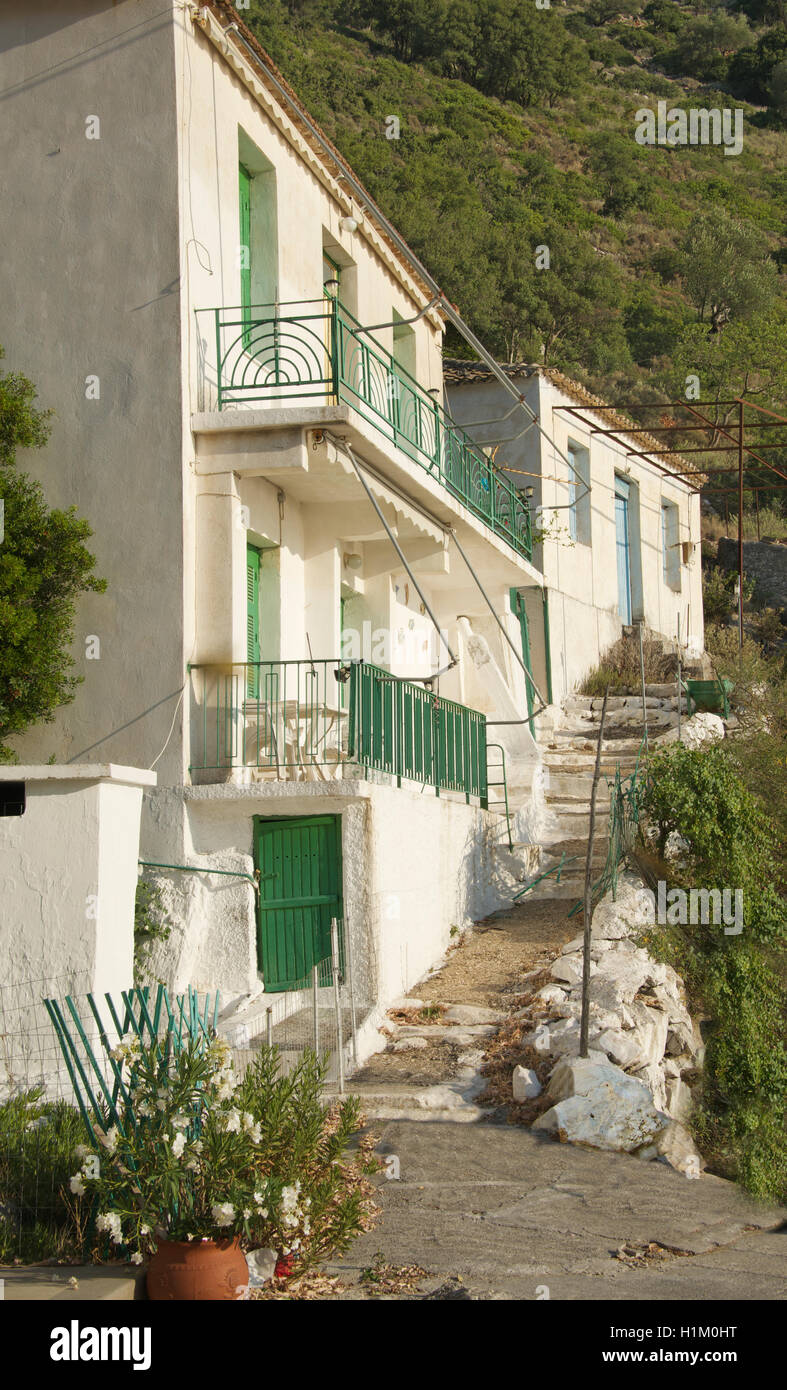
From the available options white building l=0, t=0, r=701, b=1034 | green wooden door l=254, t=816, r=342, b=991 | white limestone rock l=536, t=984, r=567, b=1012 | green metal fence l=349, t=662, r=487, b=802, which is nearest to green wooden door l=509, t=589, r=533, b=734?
green metal fence l=349, t=662, r=487, b=802

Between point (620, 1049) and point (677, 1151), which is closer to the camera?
point (677, 1151)

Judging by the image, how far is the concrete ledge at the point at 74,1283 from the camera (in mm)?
5953

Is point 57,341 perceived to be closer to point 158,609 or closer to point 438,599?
point 158,609

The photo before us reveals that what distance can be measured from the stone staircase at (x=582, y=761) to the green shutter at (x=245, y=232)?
6872 millimetres

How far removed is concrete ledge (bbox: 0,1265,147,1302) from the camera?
595 centimetres

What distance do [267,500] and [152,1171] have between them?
782cm

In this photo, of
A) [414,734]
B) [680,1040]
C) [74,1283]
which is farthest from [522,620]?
[74,1283]

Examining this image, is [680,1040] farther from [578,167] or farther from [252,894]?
[578,167]

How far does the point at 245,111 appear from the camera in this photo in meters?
13.1

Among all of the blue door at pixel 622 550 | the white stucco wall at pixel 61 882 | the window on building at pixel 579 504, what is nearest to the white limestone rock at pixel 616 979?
the white stucco wall at pixel 61 882

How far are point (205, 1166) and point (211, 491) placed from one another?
6.84 meters

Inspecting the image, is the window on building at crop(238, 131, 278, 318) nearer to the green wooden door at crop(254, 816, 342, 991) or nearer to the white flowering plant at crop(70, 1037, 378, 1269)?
the green wooden door at crop(254, 816, 342, 991)

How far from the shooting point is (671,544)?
27781mm

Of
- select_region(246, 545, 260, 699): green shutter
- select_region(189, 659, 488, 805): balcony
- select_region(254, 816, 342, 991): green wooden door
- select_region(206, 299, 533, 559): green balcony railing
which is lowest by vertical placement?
select_region(254, 816, 342, 991): green wooden door
